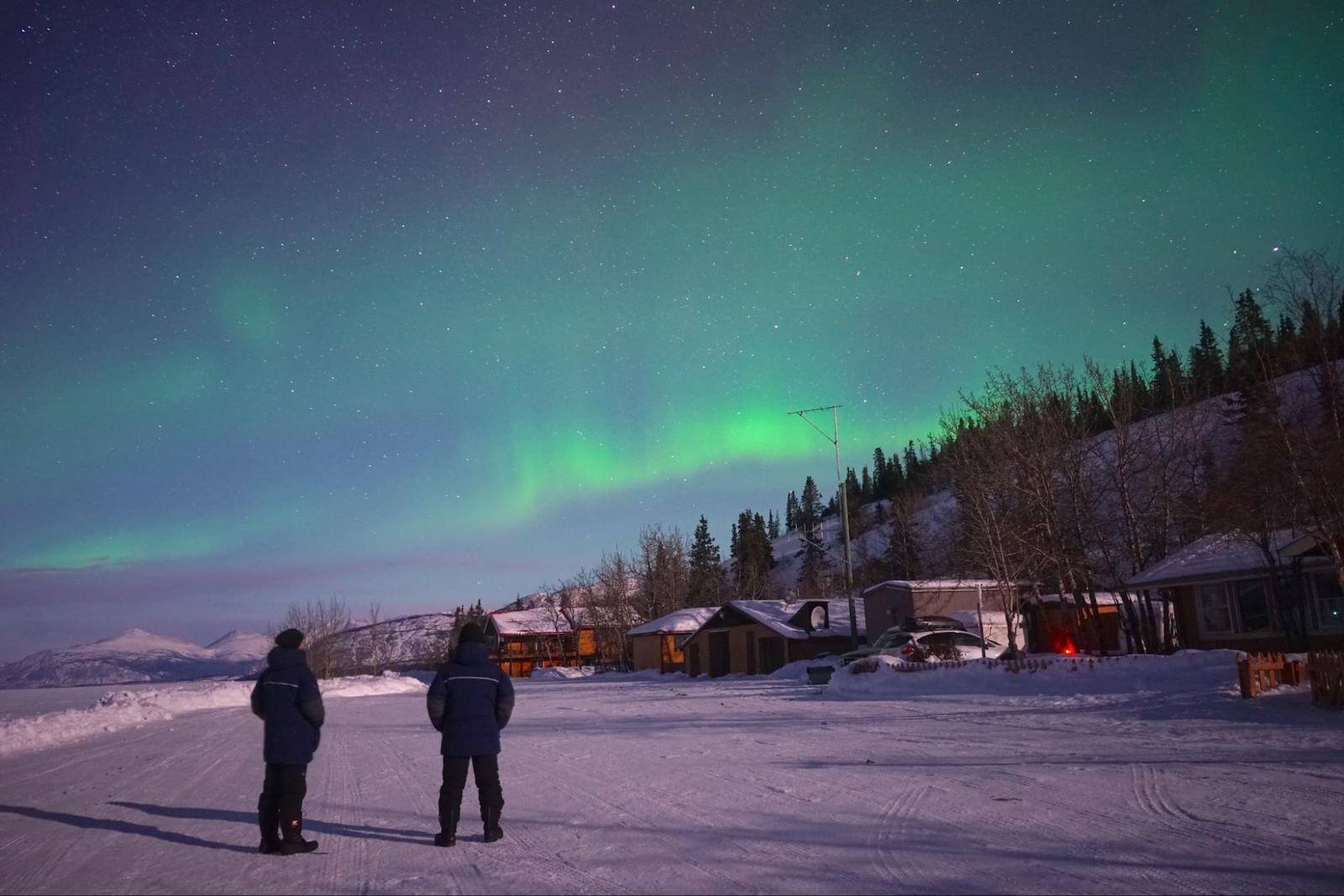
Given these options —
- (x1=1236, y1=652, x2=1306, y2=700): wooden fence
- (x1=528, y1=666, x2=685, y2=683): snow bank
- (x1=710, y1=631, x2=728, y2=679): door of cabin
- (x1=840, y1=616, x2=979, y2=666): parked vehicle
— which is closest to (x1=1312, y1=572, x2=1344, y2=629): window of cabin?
(x1=840, y1=616, x2=979, y2=666): parked vehicle

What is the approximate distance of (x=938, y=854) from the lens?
19.8 ft

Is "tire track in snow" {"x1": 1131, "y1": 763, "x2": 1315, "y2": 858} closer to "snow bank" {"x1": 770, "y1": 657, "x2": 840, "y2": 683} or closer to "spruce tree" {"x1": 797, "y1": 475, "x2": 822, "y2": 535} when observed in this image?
"snow bank" {"x1": 770, "y1": 657, "x2": 840, "y2": 683}

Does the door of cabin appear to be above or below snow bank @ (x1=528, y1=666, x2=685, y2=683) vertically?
above

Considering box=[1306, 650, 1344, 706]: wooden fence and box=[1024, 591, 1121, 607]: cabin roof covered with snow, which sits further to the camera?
box=[1024, 591, 1121, 607]: cabin roof covered with snow

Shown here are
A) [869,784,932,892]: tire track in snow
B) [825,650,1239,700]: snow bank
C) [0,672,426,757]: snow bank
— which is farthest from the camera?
[0,672,426,757]: snow bank

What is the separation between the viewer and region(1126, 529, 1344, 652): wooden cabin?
23891 mm

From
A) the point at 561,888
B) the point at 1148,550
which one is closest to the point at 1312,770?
the point at 561,888

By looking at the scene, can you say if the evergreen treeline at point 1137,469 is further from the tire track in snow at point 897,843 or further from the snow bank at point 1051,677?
the tire track in snow at point 897,843

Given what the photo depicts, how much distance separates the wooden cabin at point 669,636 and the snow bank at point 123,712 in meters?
16.9

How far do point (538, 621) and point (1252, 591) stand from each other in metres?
71.2

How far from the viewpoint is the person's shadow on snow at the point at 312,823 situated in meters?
7.36

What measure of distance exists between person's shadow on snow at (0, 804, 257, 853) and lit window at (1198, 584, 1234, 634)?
3018cm

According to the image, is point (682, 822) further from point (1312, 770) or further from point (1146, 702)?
point (1146, 702)

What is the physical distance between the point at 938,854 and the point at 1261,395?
66.2 ft
